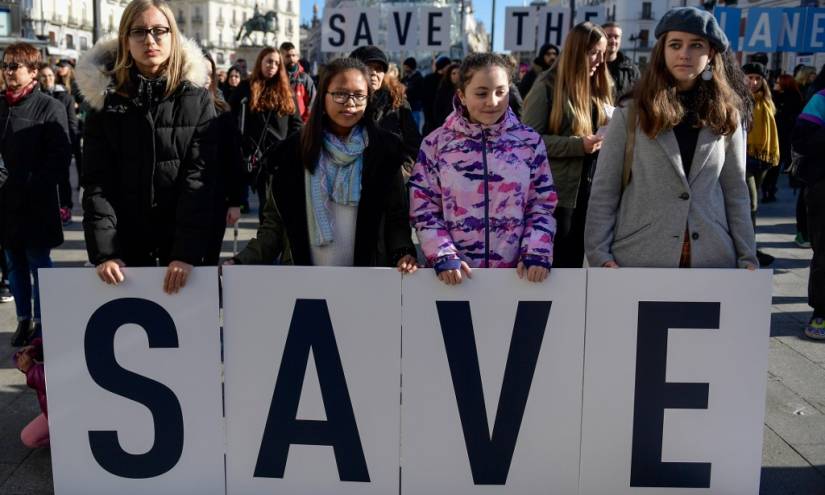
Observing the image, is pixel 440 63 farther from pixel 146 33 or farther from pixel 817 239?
pixel 146 33

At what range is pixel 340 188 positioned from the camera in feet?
10.3

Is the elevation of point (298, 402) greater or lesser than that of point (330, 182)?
lesser

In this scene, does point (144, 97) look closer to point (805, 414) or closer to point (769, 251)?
point (805, 414)

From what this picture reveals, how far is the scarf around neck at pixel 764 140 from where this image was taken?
7203mm

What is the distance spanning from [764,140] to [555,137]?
3.98m

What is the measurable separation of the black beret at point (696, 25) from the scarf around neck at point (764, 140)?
14.4ft

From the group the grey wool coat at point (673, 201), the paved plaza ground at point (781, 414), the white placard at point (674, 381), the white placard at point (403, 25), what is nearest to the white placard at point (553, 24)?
the white placard at point (403, 25)

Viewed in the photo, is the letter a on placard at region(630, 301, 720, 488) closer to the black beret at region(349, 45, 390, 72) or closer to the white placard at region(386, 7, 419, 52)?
the black beret at region(349, 45, 390, 72)

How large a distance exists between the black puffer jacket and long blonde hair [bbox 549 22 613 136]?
1.84 meters

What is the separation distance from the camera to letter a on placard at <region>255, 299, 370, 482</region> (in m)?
2.95

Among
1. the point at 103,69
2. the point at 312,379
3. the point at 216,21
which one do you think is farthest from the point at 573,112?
the point at 216,21

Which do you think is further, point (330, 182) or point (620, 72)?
point (620, 72)

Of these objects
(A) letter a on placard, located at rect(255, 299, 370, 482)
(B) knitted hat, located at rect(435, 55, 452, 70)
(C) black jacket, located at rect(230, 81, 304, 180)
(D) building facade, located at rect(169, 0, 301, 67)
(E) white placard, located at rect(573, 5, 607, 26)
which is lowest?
(A) letter a on placard, located at rect(255, 299, 370, 482)

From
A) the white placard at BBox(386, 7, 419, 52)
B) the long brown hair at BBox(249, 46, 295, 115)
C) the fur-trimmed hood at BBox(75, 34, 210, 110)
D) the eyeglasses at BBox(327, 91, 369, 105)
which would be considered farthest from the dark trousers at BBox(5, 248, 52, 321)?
the white placard at BBox(386, 7, 419, 52)
